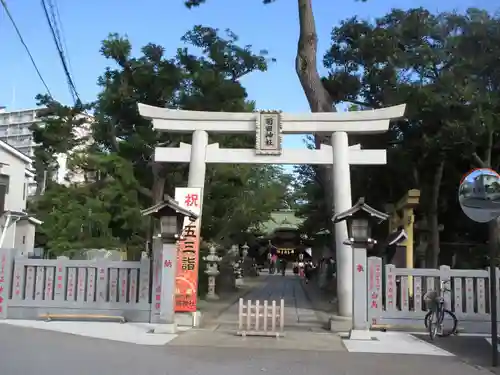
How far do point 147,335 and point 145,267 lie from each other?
2128 mm

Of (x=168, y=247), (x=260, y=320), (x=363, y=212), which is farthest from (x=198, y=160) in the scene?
(x=363, y=212)

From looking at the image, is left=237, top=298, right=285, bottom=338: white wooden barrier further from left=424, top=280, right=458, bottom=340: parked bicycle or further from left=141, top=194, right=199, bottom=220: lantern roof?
left=424, top=280, right=458, bottom=340: parked bicycle

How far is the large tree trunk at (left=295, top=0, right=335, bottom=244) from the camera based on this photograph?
17.1 metres

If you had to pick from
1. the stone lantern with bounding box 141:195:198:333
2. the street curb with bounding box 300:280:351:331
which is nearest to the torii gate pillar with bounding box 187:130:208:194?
the stone lantern with bounding box 141:195:198:333

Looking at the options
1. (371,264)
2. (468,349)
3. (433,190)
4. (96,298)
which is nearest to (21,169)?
(96,298)

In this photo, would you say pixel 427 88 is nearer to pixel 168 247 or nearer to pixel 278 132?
pixel 278 132

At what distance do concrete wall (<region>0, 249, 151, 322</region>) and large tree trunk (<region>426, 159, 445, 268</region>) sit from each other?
42.5 feet

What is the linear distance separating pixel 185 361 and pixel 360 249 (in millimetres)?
5122

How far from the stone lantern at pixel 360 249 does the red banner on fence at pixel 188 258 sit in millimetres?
3820

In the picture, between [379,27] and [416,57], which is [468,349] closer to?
[416,57]

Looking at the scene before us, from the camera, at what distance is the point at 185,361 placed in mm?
8281

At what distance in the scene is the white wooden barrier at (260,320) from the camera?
1099 cm

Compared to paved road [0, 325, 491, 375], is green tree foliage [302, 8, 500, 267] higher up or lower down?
higher up

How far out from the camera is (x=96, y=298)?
41.4 feet
